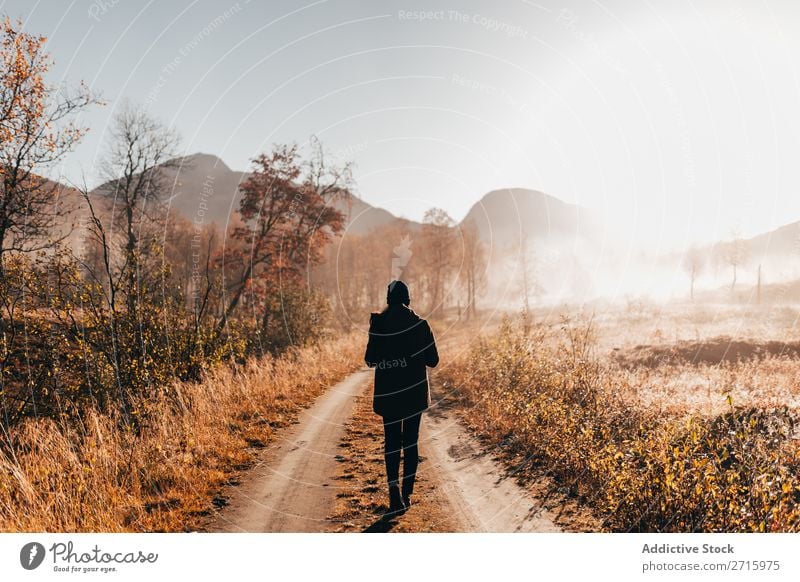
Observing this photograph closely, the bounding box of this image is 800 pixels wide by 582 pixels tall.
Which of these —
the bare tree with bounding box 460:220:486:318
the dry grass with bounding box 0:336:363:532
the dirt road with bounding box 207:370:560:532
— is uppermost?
the bare tree with bounding box 460:220:486:318

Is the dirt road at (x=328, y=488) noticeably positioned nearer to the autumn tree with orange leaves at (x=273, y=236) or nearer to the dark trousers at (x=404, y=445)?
the dark trousers at (x=404, y=445)

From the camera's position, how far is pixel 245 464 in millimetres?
6883

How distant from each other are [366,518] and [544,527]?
218cm

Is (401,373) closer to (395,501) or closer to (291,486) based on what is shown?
(395,501)

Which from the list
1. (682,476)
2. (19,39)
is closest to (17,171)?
(19,39)

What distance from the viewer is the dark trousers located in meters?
5.51

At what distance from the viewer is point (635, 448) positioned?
5.30 m

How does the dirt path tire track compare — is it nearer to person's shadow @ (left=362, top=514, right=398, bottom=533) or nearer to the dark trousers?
person's shadow @ (left=362, top=514, right=398, bottom=533)

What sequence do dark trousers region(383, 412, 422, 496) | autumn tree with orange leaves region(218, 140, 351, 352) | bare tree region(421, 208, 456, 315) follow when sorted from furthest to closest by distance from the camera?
bare tree region(421, 208, 456, 315)
autumn tree with orange leaves region(218, 140, 351, 352)
dark trousers region(383, 412, 422, 496)

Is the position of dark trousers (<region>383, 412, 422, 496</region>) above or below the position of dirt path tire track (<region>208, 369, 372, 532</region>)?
above

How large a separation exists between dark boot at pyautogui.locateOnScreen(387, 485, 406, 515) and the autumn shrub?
2.36 meters

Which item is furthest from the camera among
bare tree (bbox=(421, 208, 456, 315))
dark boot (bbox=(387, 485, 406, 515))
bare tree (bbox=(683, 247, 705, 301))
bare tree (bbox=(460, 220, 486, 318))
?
bare tree (bbox=(683, 247, 705, 301))

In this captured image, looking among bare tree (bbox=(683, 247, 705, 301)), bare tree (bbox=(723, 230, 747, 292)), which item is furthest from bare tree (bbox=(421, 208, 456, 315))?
bare tree (bbox=(683, 247, 705, 301))

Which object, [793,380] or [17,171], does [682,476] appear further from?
[17,171]
